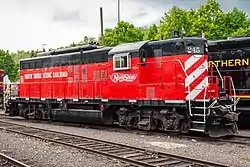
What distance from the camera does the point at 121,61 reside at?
46.9 feet

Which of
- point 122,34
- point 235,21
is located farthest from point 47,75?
point 235,21

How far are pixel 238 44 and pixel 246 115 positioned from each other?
2.88 m

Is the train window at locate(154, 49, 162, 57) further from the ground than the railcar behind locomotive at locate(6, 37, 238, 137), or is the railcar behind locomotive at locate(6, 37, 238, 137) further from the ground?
the train window at locate(154, 49, 162, 57)

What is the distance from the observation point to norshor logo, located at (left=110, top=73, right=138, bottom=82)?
45.6ft

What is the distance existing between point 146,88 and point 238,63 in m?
4.20

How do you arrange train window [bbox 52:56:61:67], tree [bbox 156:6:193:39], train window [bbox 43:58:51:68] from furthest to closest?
tree [bbox 156:6:193:39]
train window [bbox 43:58:51:68]
train window [bbox 52:56:61:67]

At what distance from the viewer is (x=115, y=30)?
119 feet

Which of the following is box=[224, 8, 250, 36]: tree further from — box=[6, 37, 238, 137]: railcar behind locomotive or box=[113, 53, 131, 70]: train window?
box=[113, 53, 131, 70]: train window

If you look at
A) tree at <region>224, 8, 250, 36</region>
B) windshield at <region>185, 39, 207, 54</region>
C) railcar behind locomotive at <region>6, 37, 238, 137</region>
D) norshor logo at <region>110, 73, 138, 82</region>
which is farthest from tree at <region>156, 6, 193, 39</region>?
windshield at <region>185, 39, 207, 54</region>

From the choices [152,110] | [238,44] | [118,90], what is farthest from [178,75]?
[238,44]

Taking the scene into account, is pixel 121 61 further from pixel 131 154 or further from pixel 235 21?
pixel 235 21

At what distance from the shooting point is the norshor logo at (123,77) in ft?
45.6

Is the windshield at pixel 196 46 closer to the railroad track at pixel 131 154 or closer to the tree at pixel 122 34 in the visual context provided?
the railroad track at pixel 131 154

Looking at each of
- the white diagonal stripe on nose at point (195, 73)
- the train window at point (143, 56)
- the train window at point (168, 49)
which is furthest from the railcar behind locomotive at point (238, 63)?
the train window at point (143, 56)
